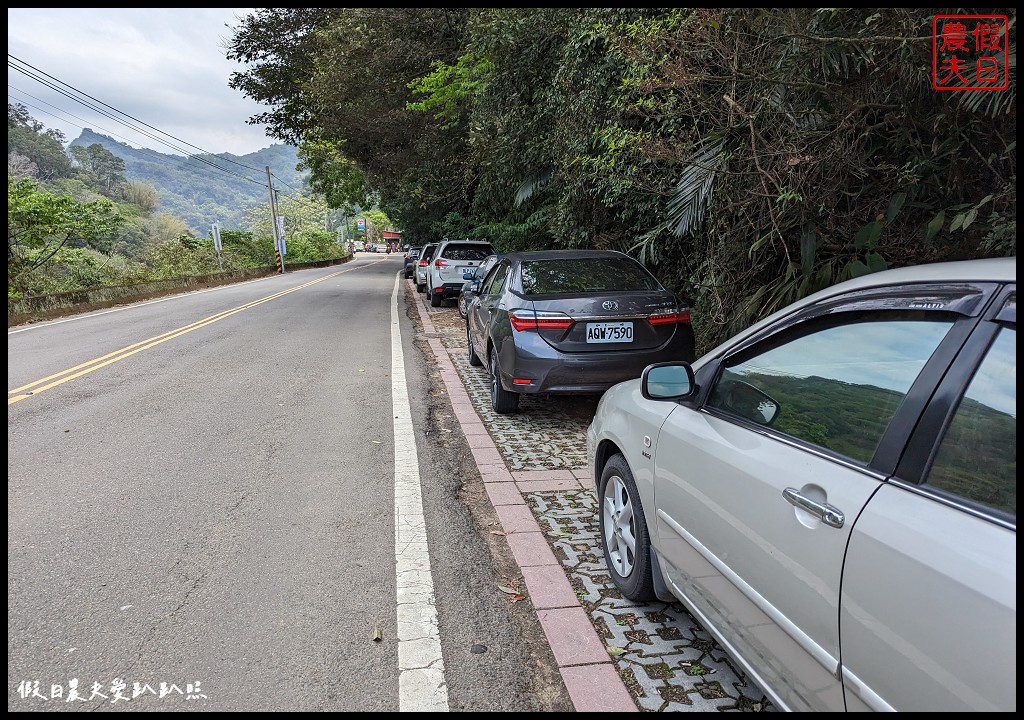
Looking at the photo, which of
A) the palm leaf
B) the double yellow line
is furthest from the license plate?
the double yellow line

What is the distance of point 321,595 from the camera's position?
3.16m

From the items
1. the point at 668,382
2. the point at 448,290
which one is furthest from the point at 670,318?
the point at 448,290

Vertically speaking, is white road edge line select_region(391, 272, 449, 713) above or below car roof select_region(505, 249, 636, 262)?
below

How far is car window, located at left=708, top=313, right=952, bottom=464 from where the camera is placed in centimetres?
176

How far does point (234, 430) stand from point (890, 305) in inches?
217

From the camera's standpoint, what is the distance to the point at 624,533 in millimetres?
3164

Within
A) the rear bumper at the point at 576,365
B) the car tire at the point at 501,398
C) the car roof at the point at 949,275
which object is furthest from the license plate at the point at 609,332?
the car roof at the point at 949,275

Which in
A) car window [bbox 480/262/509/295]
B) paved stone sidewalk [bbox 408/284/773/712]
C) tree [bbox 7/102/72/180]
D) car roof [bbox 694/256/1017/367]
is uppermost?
tree [bbox 7/102/72/180]

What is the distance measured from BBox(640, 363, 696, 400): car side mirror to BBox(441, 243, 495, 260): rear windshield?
14532mm

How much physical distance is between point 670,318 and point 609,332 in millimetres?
555

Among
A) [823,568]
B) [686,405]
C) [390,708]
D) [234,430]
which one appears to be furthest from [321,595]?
[234,430]

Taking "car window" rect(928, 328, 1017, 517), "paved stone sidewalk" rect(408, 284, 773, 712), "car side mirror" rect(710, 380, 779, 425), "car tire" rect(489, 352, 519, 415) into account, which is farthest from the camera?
"car tire" rect(489, 352, 519, 415)

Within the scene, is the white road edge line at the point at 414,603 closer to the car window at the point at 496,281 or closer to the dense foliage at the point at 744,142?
the car window at the point at 496,281

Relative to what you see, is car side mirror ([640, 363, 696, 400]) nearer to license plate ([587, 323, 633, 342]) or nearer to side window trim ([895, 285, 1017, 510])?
side window trim ([895, 285, 1017, 510])
